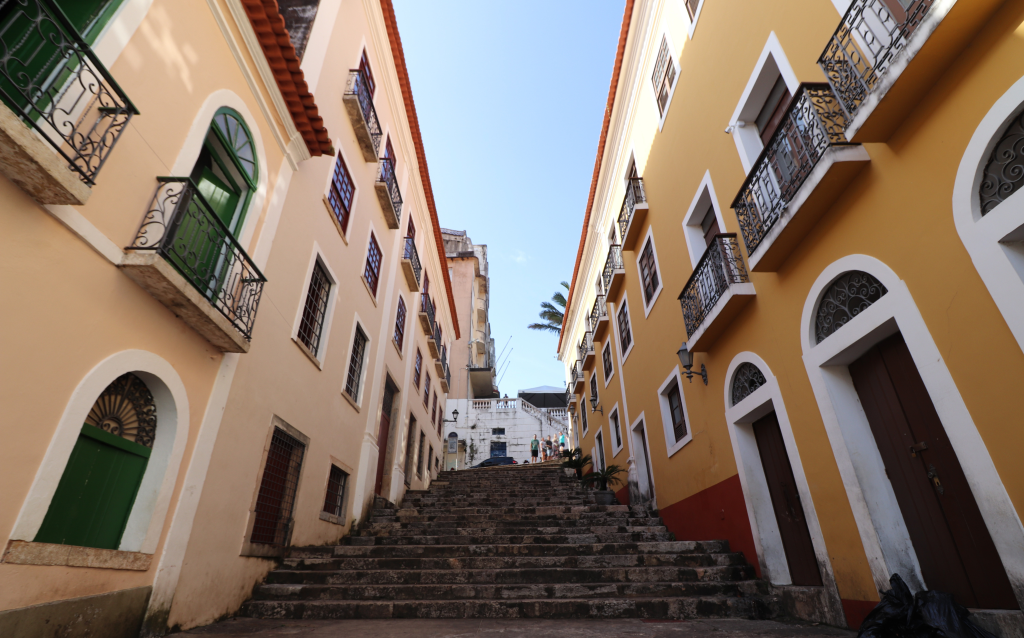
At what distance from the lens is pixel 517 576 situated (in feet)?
19.7

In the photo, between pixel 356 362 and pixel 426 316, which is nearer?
pixel 356 362

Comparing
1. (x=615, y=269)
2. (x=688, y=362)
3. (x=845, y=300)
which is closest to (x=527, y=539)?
(x=688, y=362)

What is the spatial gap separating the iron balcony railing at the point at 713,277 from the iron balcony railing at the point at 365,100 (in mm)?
7137

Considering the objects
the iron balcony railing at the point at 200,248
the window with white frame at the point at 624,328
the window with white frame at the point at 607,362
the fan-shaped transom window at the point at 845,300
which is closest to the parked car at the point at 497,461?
the window with white frame at the point at 607,362

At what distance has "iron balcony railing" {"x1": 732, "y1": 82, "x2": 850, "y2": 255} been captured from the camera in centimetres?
439

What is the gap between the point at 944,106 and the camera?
131 inches

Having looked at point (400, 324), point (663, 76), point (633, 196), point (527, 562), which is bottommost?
point (527, 562)

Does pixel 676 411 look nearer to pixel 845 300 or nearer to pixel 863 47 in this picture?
pixel 845 300

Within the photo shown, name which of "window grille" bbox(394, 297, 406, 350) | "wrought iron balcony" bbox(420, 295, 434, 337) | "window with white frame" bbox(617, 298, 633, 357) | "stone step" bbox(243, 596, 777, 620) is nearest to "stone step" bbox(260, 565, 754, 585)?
"stone step" bbox(243, 596, 777, 620)

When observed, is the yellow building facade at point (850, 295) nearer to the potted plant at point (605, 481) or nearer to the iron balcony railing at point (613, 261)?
the potted plant at point (605, 481)

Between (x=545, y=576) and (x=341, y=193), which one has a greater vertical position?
(x=341, y=193)

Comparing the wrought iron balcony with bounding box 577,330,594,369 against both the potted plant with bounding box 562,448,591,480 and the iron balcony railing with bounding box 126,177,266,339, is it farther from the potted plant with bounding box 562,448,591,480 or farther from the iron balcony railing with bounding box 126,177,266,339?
the iron balcony railing with bounding box 126,177,266,339

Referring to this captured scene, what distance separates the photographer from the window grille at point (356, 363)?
9.77 meters

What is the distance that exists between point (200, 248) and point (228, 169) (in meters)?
1.56
